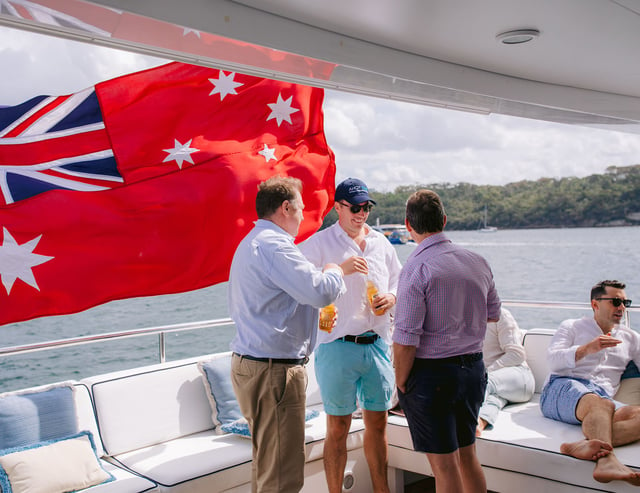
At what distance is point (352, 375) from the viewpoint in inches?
115

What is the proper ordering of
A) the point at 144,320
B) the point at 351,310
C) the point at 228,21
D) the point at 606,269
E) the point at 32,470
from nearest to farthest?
the point at 228,21 < the point at 32,470 < the point at 351,310 < the point at 144,320 < the point at 606,269

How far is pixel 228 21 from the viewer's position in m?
1.68

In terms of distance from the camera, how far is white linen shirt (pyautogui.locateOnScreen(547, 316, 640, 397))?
345 cm

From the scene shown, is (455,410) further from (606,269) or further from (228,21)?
(606,269)

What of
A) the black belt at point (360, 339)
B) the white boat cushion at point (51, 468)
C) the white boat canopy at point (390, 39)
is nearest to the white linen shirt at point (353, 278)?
the black belt at point (360, 339)

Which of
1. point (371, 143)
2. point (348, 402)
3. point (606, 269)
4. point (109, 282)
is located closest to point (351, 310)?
point (348, 402)

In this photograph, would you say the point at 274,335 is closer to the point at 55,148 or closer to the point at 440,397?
the point at 440,397

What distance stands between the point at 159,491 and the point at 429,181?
167 feet

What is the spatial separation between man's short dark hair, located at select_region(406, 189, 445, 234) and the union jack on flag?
173 centimetres

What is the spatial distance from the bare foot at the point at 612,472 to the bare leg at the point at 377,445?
980 millimetres

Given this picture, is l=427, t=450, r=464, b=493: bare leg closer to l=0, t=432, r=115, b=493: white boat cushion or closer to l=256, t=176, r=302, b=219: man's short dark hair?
l=256, t=176, r=302, b=219: man's short dark hair

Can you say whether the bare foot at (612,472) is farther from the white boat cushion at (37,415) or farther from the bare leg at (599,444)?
the white boat cushion at (37,415)

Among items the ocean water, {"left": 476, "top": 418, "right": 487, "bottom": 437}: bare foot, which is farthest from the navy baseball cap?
the ocean water

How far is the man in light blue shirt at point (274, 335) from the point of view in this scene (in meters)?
2.33
